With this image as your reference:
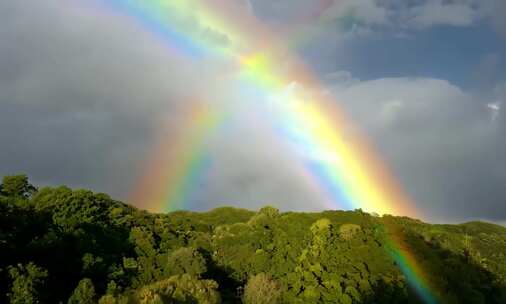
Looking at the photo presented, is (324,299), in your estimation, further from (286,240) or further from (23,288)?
(23,288)

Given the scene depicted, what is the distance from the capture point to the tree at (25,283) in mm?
52531

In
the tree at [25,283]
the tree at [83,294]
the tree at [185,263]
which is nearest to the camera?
the tree at [25,283]

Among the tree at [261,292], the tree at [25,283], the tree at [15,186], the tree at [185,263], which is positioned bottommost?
the tree at [25,283]

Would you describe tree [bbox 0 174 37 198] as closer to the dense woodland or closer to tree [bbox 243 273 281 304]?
the dense woodland

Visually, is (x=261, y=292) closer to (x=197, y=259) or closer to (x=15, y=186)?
(x=197, y=259)

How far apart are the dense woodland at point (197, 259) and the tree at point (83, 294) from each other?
0.09 meters

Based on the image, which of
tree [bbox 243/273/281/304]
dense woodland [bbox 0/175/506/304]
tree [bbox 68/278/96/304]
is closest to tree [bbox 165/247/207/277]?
dense woodland [bbox 0/175/506/304]

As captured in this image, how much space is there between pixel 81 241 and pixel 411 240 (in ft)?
159

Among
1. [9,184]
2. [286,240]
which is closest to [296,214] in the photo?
[286,240]

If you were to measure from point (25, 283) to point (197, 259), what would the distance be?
25758 mm

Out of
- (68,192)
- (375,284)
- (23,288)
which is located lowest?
(23,288)

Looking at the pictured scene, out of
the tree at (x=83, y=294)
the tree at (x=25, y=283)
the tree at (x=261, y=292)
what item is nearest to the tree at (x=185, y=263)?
the tree at (x=261, y=292)

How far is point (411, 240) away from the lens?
9281cm

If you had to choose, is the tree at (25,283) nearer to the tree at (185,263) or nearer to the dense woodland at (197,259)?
the dense woodland at (197,259)
